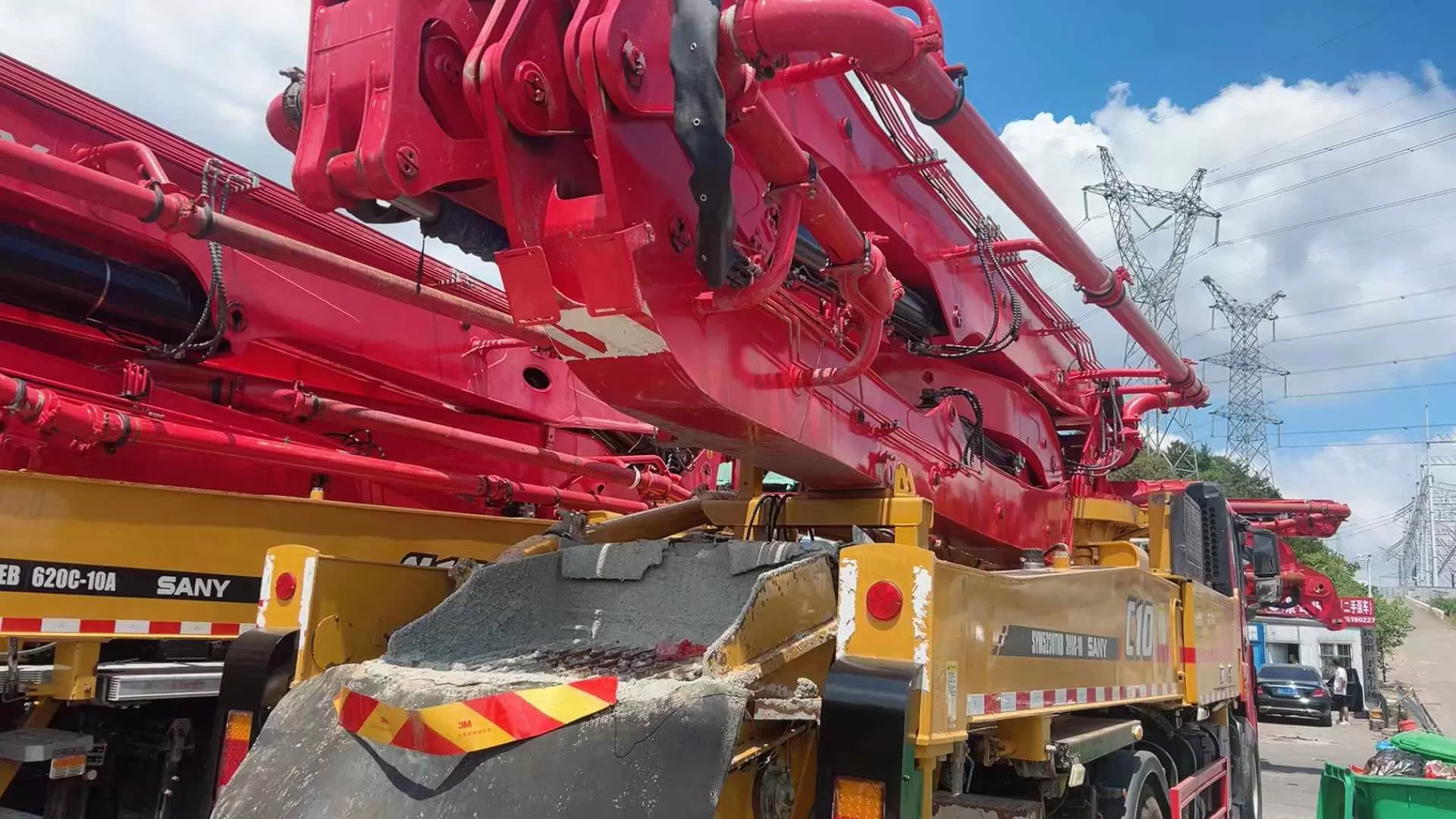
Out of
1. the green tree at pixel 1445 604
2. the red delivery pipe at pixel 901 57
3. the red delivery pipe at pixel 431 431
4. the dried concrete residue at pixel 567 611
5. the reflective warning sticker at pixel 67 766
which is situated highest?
the green tree at pixel 1445 604

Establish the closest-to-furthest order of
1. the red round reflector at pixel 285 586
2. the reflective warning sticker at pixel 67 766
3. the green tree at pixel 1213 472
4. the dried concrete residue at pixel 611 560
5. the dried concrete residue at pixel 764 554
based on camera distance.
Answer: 1. the dried concrete residue at pixel 764 554
2. the dried concrete residue at pixel 611 560
3. the red round reflector at pixel 285 586
4. the reflective warning sticker at pixel 67 766
5. the green tree at pixel 1213 472

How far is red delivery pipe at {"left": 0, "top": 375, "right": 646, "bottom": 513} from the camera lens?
15.4 ft

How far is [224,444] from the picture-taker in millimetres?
5406

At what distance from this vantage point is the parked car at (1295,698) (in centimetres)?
2186

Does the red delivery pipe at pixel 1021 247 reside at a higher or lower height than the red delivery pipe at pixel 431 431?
higher

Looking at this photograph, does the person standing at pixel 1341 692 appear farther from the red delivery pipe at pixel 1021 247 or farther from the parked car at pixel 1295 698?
the red delivery pipe at pixel 1021 247

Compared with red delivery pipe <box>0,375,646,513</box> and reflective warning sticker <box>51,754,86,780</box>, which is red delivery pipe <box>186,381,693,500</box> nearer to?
red delivery pipe <box>0,375,646,513</box>

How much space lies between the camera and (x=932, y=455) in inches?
204

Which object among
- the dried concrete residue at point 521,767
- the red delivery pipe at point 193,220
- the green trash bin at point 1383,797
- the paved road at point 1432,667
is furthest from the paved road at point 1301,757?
the red delivery pipe at point 193,220

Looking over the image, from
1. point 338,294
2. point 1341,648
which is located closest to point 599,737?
point 338,294

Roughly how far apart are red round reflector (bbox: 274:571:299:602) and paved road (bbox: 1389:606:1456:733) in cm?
2471

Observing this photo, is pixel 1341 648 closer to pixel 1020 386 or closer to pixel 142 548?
pixel 1020 386

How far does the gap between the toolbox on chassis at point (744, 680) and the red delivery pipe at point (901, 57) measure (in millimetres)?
1399

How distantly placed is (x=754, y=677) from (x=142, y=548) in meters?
3.49
